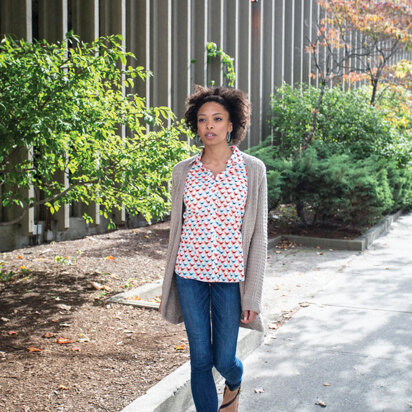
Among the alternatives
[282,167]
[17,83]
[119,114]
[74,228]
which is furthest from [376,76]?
[17,83]

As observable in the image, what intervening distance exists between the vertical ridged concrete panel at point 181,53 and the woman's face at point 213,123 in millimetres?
8648

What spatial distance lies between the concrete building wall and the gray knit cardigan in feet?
17.2

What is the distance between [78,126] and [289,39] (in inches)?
495

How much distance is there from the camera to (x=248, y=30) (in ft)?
46.4

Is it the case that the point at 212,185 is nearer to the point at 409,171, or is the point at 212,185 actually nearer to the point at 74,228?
the point at 74,228

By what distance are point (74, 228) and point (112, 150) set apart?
3.48 m

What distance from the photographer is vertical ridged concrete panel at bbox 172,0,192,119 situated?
11719mm

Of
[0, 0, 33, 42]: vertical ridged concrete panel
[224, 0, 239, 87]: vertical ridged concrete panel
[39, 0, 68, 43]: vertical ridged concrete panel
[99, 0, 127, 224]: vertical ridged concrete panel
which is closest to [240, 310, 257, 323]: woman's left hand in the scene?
[0, 0, 33, 42]: vertical ridged concrete panel

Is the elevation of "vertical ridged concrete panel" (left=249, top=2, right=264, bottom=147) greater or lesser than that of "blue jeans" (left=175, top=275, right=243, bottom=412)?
greater

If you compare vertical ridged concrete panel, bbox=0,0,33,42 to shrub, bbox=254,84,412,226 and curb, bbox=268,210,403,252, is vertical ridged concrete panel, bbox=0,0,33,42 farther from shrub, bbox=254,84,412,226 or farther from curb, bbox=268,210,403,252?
curb, bbox=268,210,403,252

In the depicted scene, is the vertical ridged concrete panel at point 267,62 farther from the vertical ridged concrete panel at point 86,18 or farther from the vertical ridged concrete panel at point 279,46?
the vertical ridged concrete panel at point 86,18

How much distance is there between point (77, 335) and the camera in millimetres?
4801

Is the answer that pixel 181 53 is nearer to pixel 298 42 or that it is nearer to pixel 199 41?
pixel 199 41

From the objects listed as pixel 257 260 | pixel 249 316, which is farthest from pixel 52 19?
pixel 249 316
